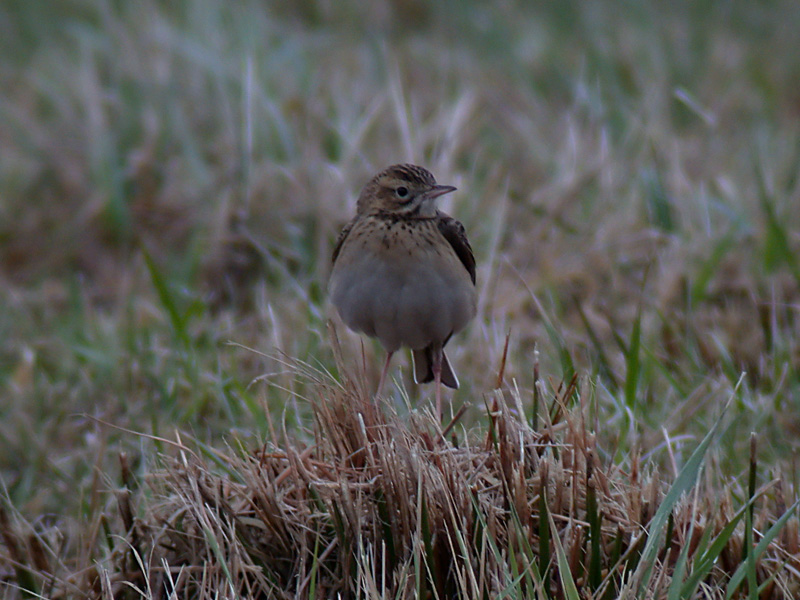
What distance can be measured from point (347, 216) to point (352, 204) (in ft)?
0.38

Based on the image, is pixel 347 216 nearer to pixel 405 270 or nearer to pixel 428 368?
pixel 428 368

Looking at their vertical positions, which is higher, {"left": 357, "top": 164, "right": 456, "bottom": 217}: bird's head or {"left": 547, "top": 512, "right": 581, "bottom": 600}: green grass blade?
{"left": 357, "top": 164, "right": 456, "bottom": 217}: bird's head

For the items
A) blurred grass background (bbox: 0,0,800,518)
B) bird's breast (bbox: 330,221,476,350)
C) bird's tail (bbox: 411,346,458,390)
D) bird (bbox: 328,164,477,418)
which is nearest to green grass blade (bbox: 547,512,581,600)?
blurred grass background (bbox: 0,0,800,518)

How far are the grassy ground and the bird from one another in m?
0.21

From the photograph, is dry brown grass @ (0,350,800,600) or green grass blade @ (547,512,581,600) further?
dry brown grass @ (0,350,800,600)

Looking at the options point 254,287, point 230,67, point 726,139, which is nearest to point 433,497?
point 254,287

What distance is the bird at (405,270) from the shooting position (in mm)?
4023

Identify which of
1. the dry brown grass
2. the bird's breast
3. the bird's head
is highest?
the bird's head

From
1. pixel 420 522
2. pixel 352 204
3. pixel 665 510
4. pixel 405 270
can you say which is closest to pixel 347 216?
pixel 352 204

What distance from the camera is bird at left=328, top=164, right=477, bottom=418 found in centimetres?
402

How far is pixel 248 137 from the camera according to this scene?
6.06 metres

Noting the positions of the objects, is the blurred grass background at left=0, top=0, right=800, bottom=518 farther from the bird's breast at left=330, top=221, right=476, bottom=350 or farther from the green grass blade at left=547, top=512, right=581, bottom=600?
the green grass blade at left=547, top=512, right=581, bottom=600

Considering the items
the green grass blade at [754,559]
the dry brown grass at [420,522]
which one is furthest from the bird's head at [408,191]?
the green grass blade at [754,559]

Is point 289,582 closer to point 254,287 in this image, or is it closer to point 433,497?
point 433,497
